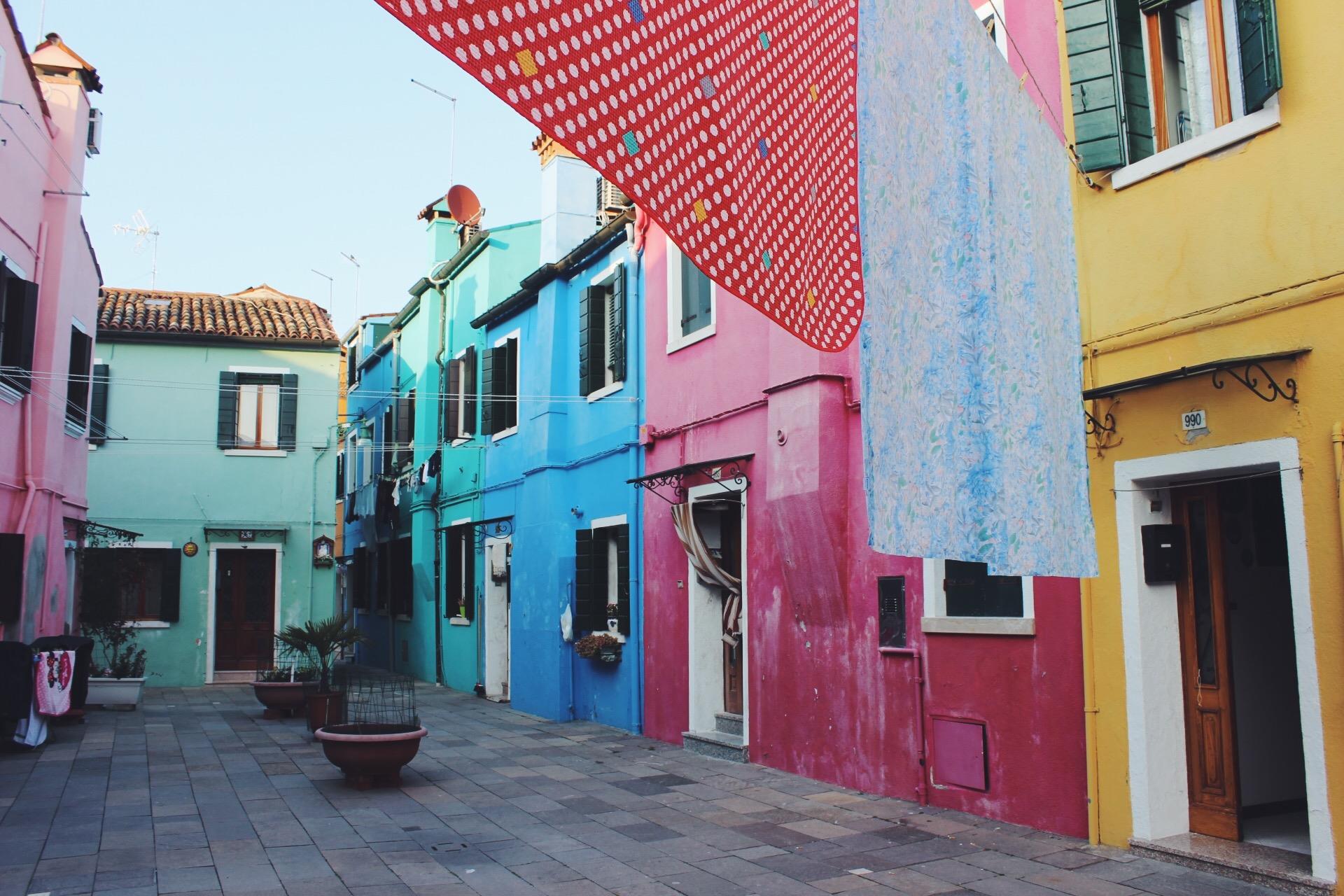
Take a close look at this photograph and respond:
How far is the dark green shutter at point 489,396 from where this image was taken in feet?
57.0

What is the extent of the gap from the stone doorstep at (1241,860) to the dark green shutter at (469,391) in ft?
45.3

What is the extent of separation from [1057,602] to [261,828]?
5.80 m

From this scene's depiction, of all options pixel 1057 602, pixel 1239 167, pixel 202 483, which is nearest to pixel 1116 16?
pixel 1239 167

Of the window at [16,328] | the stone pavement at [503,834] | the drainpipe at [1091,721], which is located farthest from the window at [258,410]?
the drainpipe at [1091,721]

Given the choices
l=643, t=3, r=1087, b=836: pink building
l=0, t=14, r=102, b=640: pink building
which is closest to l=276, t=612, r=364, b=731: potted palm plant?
l=0, t=14, r=102, b=640: pink building

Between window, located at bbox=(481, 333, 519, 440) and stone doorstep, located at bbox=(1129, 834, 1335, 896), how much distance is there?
1183 cm

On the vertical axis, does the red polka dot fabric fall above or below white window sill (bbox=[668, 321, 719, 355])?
below

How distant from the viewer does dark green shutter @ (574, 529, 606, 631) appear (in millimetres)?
13844

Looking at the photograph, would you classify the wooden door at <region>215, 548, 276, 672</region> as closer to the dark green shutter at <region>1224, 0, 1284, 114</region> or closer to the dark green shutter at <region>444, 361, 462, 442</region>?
the dark green shutter at <region>444, 361, 462, 442</region>

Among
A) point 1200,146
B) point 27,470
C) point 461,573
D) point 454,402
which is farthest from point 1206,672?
point 454,402

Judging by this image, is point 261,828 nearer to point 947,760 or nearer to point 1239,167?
point 947,760

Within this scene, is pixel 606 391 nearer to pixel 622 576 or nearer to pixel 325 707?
pixel 622 576

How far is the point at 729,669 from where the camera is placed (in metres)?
11.7

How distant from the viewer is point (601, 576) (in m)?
13.9
